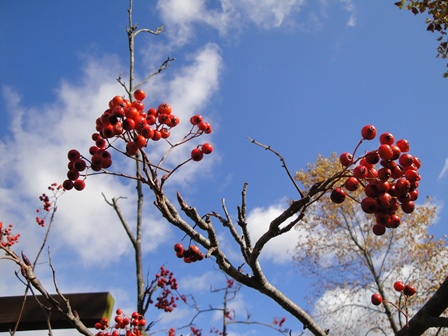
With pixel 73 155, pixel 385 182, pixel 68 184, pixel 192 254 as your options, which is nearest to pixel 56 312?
pixel 68 184

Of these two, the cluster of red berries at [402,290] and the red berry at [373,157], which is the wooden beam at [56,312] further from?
the red berry at [373,157]

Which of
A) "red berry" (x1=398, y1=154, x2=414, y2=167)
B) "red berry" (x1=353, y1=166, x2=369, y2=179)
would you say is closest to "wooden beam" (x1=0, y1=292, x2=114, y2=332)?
"red berry" (x1=353, y1=166, x2=369, y2=179)

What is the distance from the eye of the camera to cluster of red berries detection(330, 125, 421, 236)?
1.22 m

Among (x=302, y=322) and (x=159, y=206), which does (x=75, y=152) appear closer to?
(x=159, y=206)

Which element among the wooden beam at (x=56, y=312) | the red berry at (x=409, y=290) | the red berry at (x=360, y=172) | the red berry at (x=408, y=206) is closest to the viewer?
the red berry at (x=360, y=172)

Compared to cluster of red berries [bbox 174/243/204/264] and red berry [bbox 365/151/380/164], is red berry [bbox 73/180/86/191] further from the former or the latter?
red berry [bbox 365/151/380/164]

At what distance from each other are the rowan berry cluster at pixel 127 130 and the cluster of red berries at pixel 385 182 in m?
0.66

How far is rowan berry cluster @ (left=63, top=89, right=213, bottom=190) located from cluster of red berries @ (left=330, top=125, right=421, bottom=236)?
2.18 ft

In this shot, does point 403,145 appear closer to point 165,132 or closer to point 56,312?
point 165,132

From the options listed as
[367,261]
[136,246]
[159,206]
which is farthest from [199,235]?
[367,261]

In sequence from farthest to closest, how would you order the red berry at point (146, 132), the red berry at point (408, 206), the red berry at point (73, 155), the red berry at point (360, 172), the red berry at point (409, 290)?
the red berry at point (409, 290), the red berry at point (73, 155), the red berry at point (146, 132), the red berry at point (408, 206), the red berry at point (360, 172)

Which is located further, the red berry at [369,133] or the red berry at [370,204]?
the red berry at [369,133]

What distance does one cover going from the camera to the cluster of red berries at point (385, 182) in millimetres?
1223

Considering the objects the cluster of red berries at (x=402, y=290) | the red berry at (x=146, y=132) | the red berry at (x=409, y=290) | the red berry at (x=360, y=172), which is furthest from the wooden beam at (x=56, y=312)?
the red berry at (x=360, y=172)
